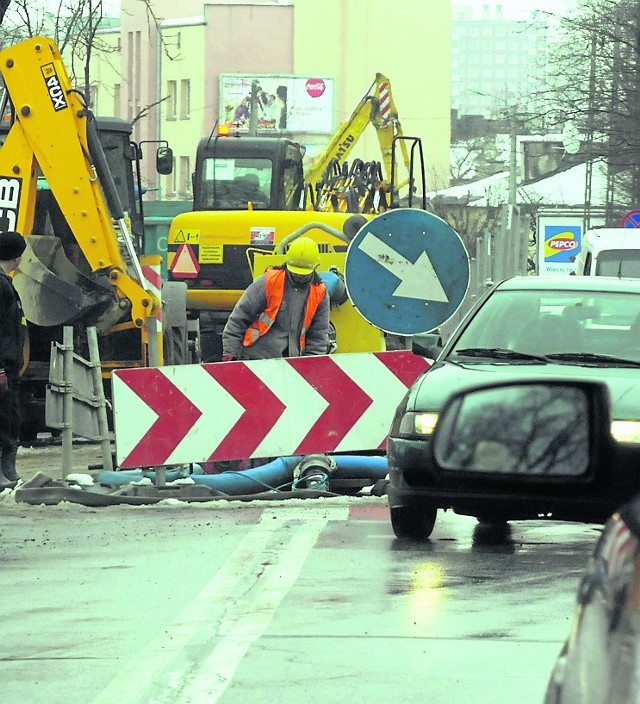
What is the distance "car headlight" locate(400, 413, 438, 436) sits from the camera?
867 cm

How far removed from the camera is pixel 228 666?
586 cm

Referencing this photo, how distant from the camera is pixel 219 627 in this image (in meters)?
6.63

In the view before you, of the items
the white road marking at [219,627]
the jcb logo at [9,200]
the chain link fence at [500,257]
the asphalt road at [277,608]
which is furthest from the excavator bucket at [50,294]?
the chain link fence at [500,257]

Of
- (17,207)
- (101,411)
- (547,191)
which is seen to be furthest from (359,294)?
(547,191)

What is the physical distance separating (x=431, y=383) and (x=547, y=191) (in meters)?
87.2

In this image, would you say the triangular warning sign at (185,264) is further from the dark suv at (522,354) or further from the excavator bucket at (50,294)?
the dark suv at (522,354)

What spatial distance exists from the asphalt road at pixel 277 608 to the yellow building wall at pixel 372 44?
272 feet

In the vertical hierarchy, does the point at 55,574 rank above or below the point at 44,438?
above

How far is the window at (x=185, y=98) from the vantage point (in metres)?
94.5

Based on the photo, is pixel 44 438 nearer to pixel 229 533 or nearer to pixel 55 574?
pixel 229 533

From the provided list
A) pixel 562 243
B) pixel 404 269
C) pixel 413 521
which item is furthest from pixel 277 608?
pixel 562 243

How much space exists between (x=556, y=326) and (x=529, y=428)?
6.68 m

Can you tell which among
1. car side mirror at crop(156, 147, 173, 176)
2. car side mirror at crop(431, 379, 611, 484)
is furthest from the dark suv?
car side mirror at crop(156, 147, 173, 176)

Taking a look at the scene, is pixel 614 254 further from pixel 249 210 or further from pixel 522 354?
pixel 522 354
